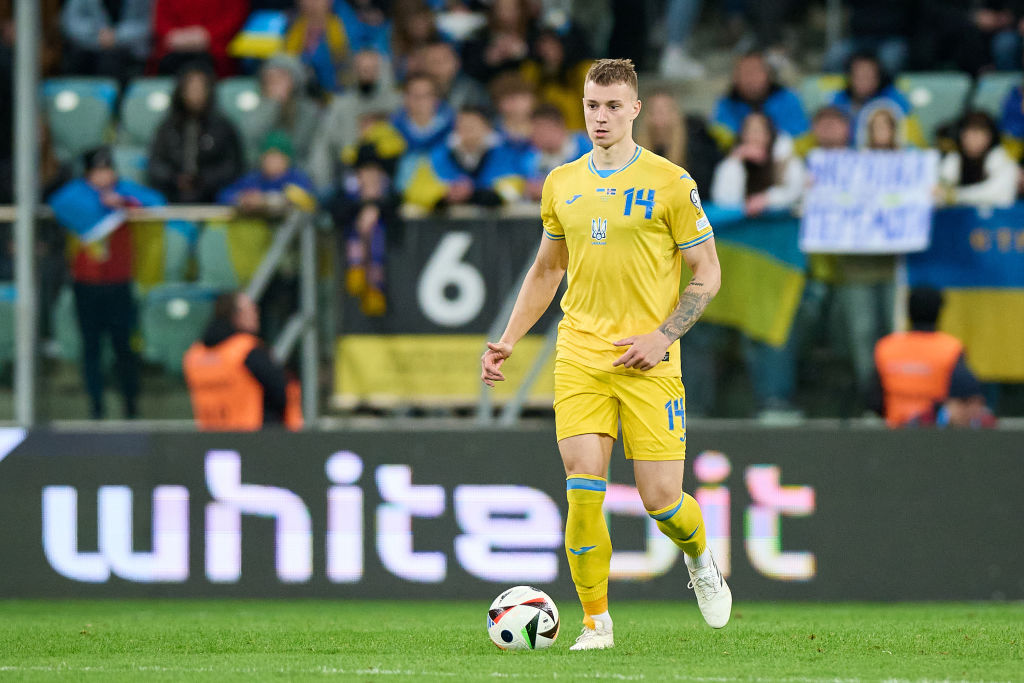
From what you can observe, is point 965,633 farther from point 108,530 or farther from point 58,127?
point 58,127

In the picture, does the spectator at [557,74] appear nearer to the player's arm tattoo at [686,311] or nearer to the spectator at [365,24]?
the spectator at [365,24]

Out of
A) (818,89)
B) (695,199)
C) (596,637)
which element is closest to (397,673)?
(596,637)

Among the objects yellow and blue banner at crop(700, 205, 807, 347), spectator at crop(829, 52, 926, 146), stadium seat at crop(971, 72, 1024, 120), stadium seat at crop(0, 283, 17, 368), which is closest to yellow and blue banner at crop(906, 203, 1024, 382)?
yellow and blue banner at crop(700, 205, 807, 347)

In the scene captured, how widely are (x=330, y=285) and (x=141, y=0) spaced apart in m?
4.78

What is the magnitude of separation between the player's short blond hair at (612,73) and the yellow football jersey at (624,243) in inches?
13.1

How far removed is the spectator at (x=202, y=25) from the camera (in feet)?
41.9

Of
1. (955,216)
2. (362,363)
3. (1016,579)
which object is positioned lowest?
(1016,579)

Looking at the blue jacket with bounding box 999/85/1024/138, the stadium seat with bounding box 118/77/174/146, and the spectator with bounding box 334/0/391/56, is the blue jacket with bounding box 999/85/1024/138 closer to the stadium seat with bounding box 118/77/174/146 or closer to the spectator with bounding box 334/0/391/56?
the spectator with bounding box 334/0/391/56

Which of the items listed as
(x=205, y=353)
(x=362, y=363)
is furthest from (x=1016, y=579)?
(x=205, y=353)

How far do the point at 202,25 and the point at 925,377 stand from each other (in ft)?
21.9

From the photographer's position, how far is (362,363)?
9.91 meters

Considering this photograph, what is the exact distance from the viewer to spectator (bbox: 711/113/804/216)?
1025cm

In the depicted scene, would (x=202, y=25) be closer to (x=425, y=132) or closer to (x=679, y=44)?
(x=425, y=132)

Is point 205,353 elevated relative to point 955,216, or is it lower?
lower
